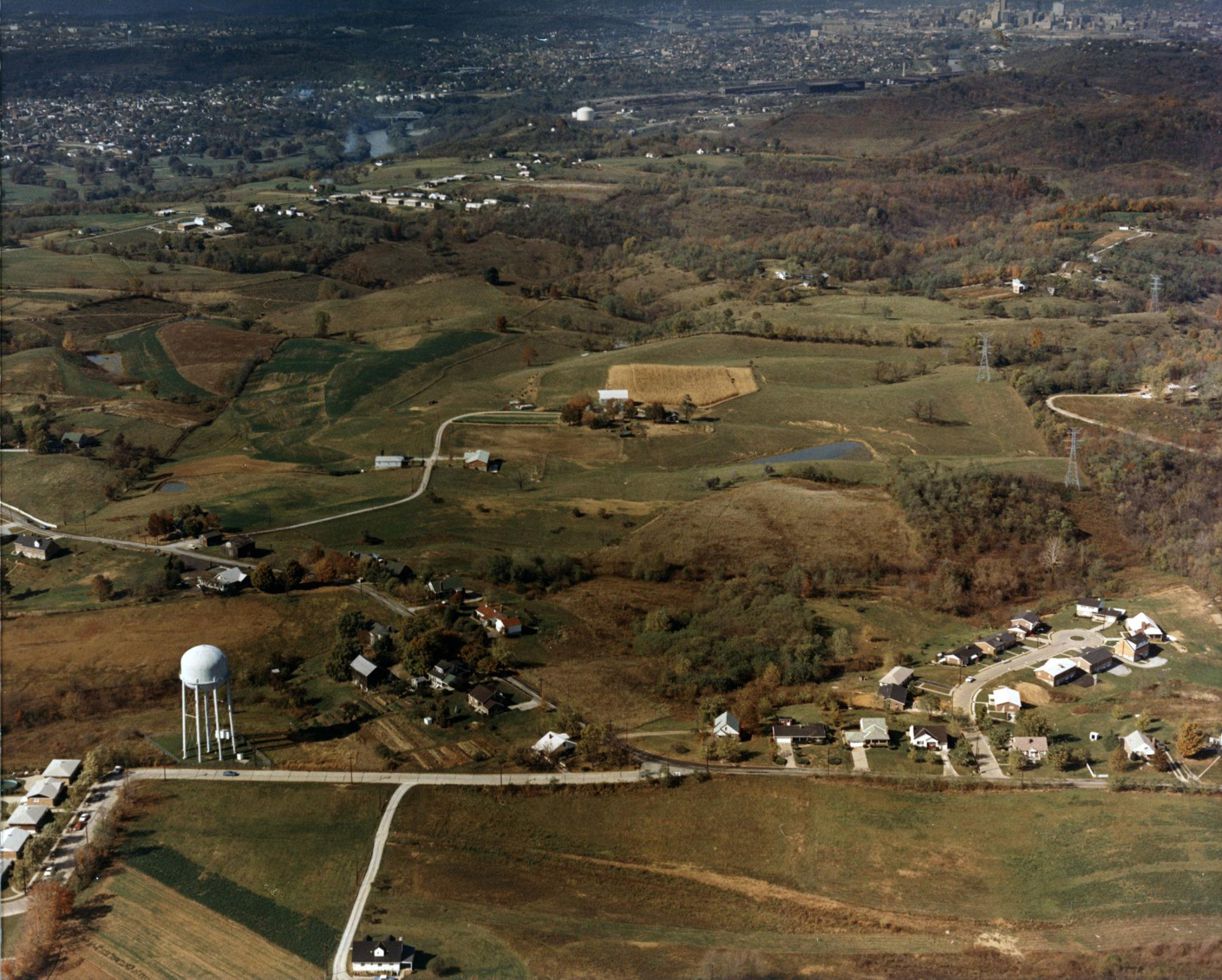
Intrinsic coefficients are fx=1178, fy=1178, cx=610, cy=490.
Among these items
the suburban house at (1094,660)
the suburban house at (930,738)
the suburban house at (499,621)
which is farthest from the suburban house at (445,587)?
the suburban house at (1094,660)

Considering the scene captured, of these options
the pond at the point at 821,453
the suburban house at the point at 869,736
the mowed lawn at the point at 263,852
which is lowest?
the pond at the point at 821,453

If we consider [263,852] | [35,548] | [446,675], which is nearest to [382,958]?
[263,852]

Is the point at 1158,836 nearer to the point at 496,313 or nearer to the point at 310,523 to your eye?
the point at 310,523

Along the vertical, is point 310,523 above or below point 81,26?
below

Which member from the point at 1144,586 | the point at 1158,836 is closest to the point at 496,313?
the point at 1144,586

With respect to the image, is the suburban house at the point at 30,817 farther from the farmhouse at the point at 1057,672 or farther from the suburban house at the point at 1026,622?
the suburban house at the point at 1026,622
